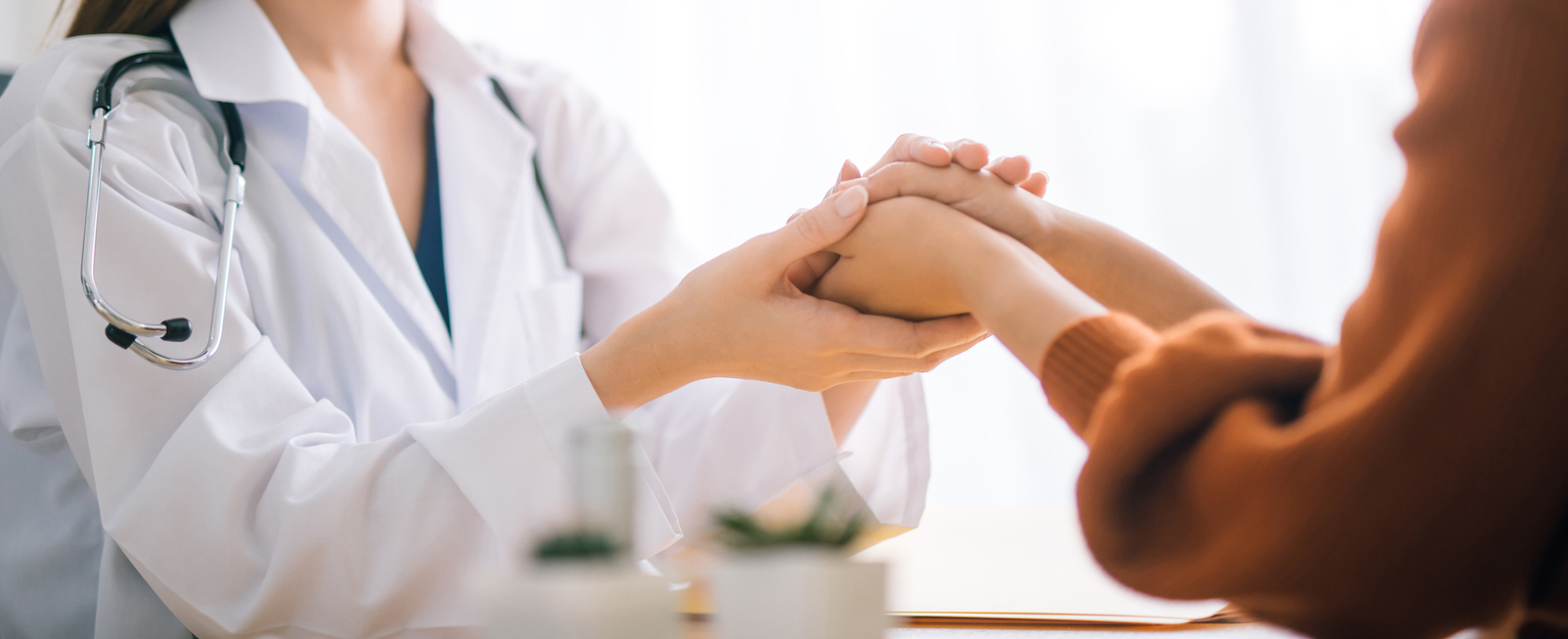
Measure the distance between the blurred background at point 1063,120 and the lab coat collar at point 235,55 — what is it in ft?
3.22

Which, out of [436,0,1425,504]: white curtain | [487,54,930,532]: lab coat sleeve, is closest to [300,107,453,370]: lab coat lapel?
[487,54,930,532]: lab coat sleeve

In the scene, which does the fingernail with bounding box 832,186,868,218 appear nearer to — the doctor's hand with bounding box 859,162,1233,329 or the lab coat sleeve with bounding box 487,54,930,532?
the doctor's hand with bounding box 859,162,1233,329

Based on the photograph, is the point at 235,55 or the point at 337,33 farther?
the point at 337,33

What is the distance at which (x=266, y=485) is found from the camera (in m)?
0.67

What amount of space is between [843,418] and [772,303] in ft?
0.67

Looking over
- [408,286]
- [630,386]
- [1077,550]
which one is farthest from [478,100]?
[1077,550]

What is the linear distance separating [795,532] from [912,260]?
1.43 feet

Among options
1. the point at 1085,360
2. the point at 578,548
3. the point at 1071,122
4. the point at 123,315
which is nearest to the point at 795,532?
the point at 578,548

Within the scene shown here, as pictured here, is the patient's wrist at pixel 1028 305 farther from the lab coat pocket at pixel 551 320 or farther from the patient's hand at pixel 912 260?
the lab coat pocket at pixel 551 320

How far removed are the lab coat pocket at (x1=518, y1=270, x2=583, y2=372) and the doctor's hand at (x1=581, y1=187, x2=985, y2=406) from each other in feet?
0.93

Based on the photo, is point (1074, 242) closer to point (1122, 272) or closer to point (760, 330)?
point (1122, 272)

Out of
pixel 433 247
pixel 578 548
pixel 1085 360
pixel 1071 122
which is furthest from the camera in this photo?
pixel 1071 122

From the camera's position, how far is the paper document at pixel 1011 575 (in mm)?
597

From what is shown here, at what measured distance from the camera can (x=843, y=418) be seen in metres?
0.89
